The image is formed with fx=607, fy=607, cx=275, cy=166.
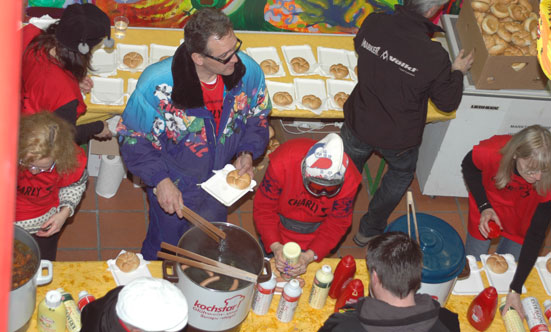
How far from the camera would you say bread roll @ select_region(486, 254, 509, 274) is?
10.5 ft

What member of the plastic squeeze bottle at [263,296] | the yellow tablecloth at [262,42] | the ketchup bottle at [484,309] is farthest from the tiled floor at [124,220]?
the plastic squeeze bottle at [263,296]

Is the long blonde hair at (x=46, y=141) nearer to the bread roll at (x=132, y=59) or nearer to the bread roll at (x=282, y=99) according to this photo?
the bread roll at (x=132, y=59)

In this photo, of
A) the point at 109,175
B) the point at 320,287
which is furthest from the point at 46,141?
the point at 109,175

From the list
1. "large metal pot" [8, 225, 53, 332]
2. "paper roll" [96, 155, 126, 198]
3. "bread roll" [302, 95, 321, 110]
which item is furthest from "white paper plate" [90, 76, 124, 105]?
"large metal pot" [8, 225, 53, 332]

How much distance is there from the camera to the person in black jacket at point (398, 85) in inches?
143

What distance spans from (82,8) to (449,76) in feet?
7.34

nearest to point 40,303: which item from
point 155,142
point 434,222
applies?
point 155,142

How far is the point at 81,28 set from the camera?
3273 millimetres

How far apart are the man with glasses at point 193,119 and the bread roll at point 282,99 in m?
1.14

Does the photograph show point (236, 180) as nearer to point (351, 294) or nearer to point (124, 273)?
point (124, 273)

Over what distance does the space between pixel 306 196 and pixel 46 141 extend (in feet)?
4.38

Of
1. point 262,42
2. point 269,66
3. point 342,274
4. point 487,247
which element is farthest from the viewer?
point 262,42

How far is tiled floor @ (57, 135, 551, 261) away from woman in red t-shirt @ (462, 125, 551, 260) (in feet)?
4.20

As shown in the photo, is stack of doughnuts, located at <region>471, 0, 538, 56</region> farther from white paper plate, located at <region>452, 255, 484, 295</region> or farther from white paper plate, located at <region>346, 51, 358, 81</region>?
white paper plate, located at <region>452, 255, 484, 295</region>
